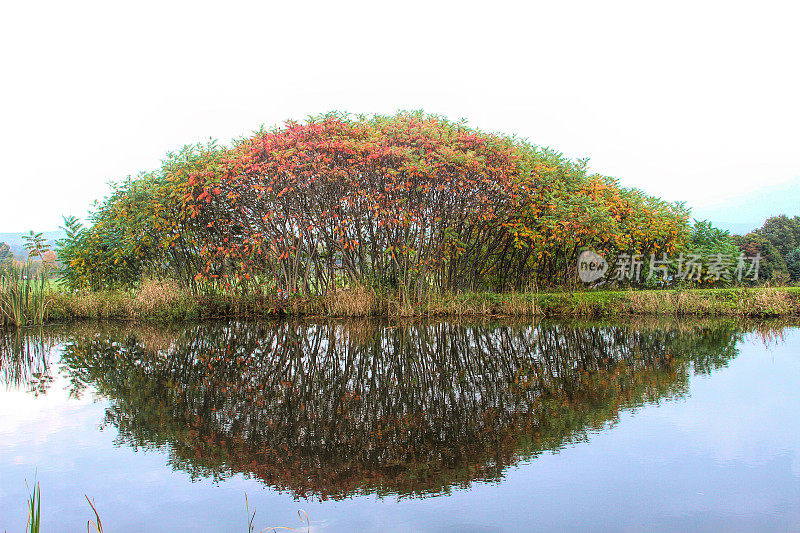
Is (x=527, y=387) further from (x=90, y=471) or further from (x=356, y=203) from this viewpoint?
(x=356, y=203)

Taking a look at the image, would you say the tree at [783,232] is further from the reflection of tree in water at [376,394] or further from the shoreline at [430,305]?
the reflection of tree in water at [376,394]

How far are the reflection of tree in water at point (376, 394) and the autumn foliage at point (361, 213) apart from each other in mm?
3416

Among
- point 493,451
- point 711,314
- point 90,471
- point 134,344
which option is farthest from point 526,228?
point 90,471

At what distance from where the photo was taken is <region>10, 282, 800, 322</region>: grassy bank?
506 inches

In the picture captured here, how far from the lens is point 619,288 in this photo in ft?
49.5

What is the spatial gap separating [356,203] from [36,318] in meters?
7.66

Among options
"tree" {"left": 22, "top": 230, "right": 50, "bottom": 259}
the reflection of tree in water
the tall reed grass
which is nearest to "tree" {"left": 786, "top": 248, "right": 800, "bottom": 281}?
the reflection of tree in water

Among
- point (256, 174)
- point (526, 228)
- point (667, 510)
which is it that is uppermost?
point (256, 174)

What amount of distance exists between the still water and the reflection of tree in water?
0.09 feet

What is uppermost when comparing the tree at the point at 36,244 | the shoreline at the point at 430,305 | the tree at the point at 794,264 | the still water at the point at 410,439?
the tree at the point at 36,244

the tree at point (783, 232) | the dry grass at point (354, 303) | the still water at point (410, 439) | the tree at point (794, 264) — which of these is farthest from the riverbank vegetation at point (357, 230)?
the tree at point (783, 232)

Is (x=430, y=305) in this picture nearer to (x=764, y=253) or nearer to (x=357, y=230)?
(x=357, y=230)

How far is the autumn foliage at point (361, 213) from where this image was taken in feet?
39.9

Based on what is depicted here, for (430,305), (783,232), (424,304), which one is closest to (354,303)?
(424,304)
